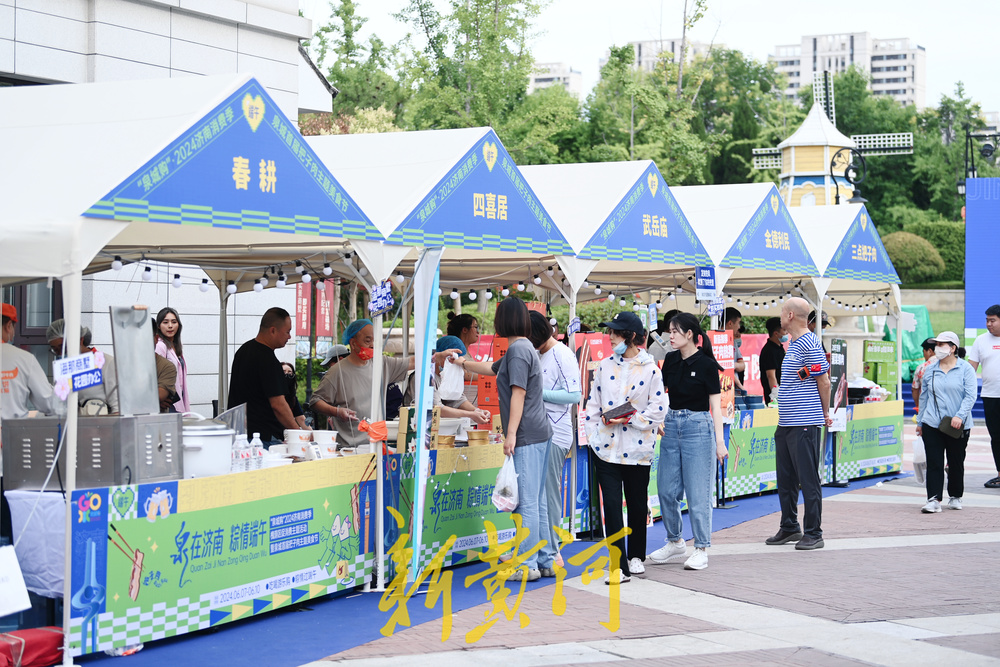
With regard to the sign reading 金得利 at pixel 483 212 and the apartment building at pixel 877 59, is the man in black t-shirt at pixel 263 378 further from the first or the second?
the apartment building at pixel 877 59

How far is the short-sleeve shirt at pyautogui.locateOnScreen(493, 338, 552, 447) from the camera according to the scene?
661 cm

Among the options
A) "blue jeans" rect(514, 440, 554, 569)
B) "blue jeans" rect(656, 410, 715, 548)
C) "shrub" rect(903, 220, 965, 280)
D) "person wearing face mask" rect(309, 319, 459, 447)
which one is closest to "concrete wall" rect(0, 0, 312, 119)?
"person wearing face mask" rect(309, 319, 459, 447)

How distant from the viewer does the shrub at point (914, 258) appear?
43.7 meters

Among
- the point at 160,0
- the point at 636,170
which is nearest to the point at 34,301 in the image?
the point at 160,0

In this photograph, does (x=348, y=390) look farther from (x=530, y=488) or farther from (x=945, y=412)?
(x=945, y=412)

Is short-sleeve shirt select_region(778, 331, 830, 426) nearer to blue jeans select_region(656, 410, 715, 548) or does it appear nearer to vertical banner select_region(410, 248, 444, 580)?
blue jeans select_region(656, 410, 715, 548)

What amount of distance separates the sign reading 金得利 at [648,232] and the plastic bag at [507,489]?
7.73ft

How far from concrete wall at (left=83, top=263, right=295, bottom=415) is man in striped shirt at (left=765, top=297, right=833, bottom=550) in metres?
5.64

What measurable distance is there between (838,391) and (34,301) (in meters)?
8.28

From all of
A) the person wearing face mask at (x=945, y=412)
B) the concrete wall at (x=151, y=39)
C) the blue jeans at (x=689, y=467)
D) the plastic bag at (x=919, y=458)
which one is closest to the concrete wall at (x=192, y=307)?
the concrete wall at (x=151, y=39)

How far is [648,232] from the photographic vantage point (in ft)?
30.9

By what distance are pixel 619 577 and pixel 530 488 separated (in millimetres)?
816

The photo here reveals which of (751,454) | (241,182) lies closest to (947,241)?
(751,454)

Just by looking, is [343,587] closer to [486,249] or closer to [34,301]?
[486,249]
